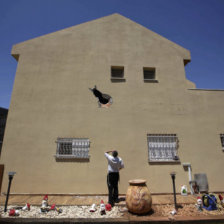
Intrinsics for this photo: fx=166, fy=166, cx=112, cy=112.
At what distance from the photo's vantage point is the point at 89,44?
7.66m

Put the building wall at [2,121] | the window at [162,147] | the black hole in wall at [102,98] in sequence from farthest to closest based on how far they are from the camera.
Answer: the building wall at [2,121], the black hole in wall at [102,98], the window at [162,147]

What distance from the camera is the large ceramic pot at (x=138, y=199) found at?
12.9ft

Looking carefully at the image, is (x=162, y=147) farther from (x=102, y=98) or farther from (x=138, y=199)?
(x=102, y=98)

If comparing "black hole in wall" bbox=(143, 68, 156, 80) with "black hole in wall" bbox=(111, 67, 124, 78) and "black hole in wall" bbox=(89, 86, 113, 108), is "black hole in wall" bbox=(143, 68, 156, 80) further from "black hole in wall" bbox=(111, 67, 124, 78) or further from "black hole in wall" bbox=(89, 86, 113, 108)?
"black hole in wall" bbox=(89, 86, 113, 108)

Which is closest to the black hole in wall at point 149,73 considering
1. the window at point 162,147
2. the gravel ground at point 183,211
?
the window at point 162,147

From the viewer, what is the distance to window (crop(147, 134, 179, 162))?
6.50m

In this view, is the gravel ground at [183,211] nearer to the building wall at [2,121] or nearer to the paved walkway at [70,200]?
the paved walkway at [70,200]

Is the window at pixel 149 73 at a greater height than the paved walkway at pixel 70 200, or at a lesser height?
greater

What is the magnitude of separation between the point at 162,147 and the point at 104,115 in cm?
264

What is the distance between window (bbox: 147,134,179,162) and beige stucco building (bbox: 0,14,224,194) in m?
0.04

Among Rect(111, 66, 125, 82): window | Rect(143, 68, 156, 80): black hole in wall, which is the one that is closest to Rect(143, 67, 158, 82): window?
Rect(143, 68, 156, 80): black hole in wall

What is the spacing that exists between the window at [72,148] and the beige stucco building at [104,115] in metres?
0.04

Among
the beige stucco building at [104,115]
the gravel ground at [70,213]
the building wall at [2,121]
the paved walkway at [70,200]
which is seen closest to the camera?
the gravel ground at [70,213]

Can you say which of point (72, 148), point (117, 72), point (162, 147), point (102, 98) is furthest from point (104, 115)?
point (162, 147)
